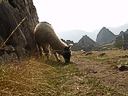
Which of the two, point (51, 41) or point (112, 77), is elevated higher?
point (51, 41)

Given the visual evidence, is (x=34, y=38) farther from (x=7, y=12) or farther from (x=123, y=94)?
(x=123, y=94)

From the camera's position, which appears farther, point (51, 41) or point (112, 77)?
point (51, 41)

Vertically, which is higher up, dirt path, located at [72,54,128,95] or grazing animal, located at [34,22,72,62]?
grazing animal, located at [34,22,72,62]

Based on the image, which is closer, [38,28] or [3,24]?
[3,24]

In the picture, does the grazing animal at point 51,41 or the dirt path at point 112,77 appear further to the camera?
the grazing animal at point 51,41

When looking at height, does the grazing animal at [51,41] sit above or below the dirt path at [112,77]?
above

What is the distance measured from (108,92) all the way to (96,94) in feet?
1.13

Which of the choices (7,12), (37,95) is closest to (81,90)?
(37,95)

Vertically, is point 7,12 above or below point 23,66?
above

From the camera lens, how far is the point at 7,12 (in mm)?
4848

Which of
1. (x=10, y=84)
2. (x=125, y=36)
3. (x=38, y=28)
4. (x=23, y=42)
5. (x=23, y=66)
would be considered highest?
(x=125, y=36)

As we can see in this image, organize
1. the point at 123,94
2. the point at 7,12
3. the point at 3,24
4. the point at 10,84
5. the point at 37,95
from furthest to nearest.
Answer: the point at 7,12, the point at 3,24, the point at 123,94, the point at 37,95, the point at 10,84

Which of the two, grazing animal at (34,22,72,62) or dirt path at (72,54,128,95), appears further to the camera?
grazing animal at (34,22,72,62)

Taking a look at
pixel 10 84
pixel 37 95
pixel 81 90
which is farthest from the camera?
pixel 81 90
